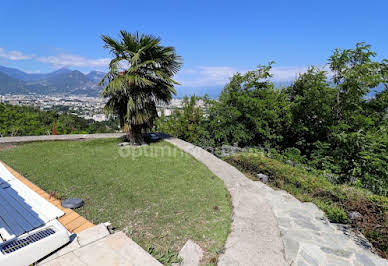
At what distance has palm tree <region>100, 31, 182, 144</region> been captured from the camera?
234 inches

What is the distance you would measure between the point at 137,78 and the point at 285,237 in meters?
5.39

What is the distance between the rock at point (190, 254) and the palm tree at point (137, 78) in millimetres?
4686

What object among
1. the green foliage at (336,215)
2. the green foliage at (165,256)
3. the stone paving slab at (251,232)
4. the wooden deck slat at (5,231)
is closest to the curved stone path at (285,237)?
the stone paving slab at (251,232)

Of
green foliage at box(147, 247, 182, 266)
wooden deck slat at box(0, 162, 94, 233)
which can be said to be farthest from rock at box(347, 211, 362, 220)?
wooden deck slat at box(0, 162, 94, 233)

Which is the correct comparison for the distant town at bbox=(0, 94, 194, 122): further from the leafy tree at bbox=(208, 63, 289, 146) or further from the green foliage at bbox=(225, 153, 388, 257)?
the green foliage at bbox=(225, 153, 388, 257)

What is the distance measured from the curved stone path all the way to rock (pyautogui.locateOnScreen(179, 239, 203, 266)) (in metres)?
0.28

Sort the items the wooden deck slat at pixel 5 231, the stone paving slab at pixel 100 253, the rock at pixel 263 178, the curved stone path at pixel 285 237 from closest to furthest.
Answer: the stone paving slab at pixel 100 253, the wooden deck slat at pixel 5 231, the curved stone path at pixel 285 237, the rock at pixel 263 178

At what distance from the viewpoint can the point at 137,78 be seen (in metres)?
5.86

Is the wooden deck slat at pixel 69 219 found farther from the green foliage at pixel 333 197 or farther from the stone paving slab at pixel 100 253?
the green foliage at pixel 333 197

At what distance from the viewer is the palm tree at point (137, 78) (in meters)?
5.94

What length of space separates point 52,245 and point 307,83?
32.0ft

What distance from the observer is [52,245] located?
1.95 metres

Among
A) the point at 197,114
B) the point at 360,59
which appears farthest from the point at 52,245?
the point at 360,59

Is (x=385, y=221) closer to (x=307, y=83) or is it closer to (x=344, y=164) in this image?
(x=344, y=164)
